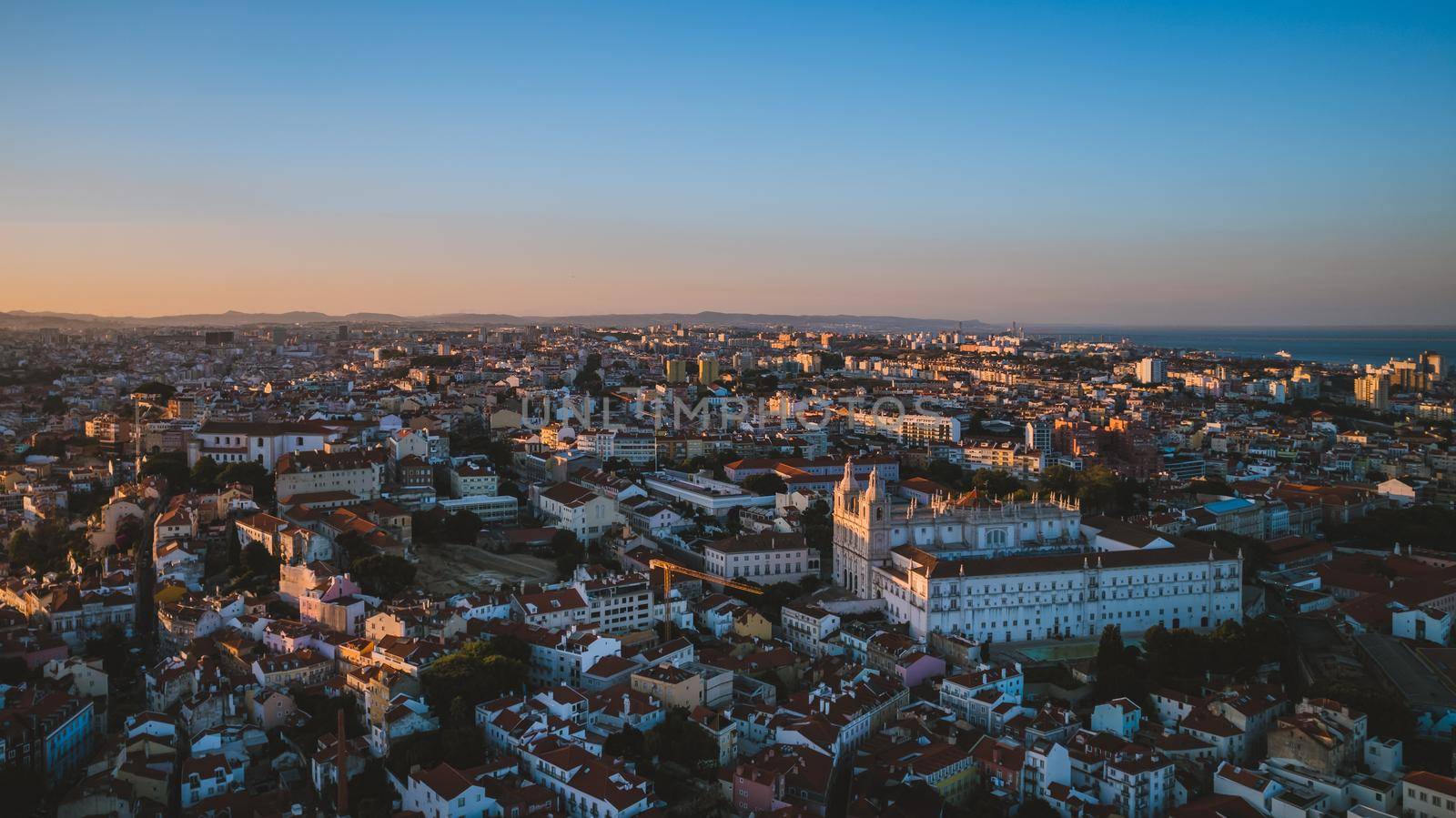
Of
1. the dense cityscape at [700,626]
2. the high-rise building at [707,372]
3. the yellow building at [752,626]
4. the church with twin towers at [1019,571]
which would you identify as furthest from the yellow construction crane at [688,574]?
the high-rise building at [707,372]

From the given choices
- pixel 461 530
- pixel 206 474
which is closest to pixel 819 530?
pixel 461 530

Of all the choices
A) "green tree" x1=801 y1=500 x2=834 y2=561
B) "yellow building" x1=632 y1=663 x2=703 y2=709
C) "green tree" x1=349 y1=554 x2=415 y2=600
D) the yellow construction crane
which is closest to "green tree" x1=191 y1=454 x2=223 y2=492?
"green tree" x1=349 y1=554 x2=415 y2=600

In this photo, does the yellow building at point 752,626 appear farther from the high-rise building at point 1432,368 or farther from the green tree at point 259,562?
the high-rise building at point 1432,368

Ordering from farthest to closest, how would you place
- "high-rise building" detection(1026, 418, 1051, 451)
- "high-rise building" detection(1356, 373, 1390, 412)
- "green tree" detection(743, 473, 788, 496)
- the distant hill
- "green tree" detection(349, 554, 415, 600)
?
1. the distant hill
2. "high-rise building" detection(1356, 373, 1390, 412)
3. "high-rise building" detection(1026, 418, 1051, 451)
4. "green tree" detection(743, 473, 788, 496)
5. "green tree" detection(349, 554, 415, 600)

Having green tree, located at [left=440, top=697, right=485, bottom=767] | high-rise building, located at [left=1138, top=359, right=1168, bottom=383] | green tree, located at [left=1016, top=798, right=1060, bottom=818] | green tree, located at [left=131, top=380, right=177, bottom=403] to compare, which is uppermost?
green tree, located at [left=131, top=380, right=177, bottom=403]

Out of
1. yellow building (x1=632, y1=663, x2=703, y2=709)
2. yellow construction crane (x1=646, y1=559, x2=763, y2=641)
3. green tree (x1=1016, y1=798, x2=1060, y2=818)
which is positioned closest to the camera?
green tree (x1=1016, y1=798, x2=1060, y2=818)

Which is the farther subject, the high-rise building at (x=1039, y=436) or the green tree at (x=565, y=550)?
the high-rise building at (x=1039, y=436)

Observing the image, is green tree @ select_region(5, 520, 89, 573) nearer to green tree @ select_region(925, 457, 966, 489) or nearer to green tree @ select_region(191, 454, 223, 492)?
green tree @ select_region(191, 454, 223, 492)

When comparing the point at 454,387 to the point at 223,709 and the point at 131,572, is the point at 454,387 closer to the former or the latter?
the point at 131,572
